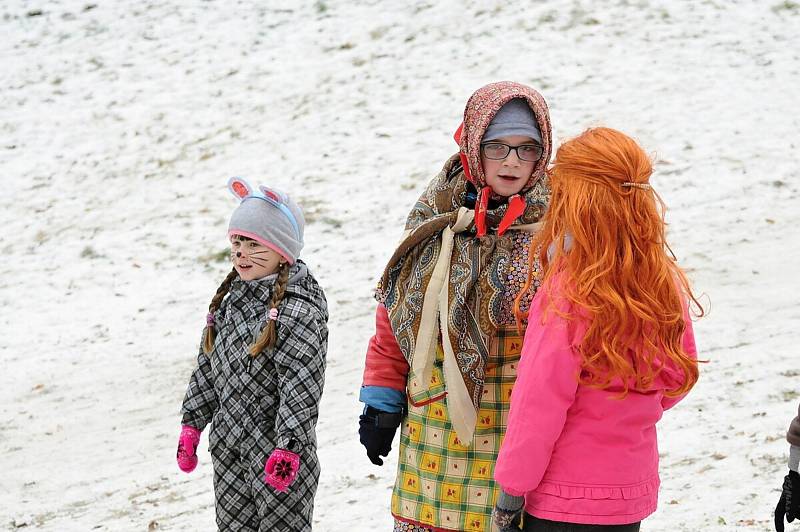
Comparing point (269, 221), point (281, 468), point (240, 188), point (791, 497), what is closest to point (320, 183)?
point (240, 188)

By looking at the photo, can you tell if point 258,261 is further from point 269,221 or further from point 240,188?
point 240,188

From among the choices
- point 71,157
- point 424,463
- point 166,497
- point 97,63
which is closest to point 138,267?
point 71,157

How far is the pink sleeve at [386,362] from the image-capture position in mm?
3332

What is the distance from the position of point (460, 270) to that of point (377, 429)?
23.2 inches

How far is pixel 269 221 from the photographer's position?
13.1 ft

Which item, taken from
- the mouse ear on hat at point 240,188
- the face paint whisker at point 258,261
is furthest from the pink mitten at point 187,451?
the mouse ear on hat at point 240,188

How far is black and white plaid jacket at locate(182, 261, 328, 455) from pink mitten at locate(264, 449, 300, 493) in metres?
0.03

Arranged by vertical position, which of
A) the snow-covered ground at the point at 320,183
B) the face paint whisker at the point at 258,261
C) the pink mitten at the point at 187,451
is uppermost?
the face paint whisker at the point at 258,261

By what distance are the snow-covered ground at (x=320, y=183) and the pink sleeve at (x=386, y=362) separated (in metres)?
1.97

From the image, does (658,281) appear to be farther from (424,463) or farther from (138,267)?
(138,267)

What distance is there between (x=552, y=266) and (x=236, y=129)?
9696mm

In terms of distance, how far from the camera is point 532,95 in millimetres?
3230

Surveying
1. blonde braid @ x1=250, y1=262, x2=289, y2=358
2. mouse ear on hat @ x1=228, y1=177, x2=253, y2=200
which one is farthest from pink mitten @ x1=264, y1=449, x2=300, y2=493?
mouse ear on hat @ x1=228, y1=177, x2=253, y2=200

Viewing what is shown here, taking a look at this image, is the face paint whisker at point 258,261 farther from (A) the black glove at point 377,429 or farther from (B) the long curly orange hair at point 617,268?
(B) the long curly orange hair at point 617,268
